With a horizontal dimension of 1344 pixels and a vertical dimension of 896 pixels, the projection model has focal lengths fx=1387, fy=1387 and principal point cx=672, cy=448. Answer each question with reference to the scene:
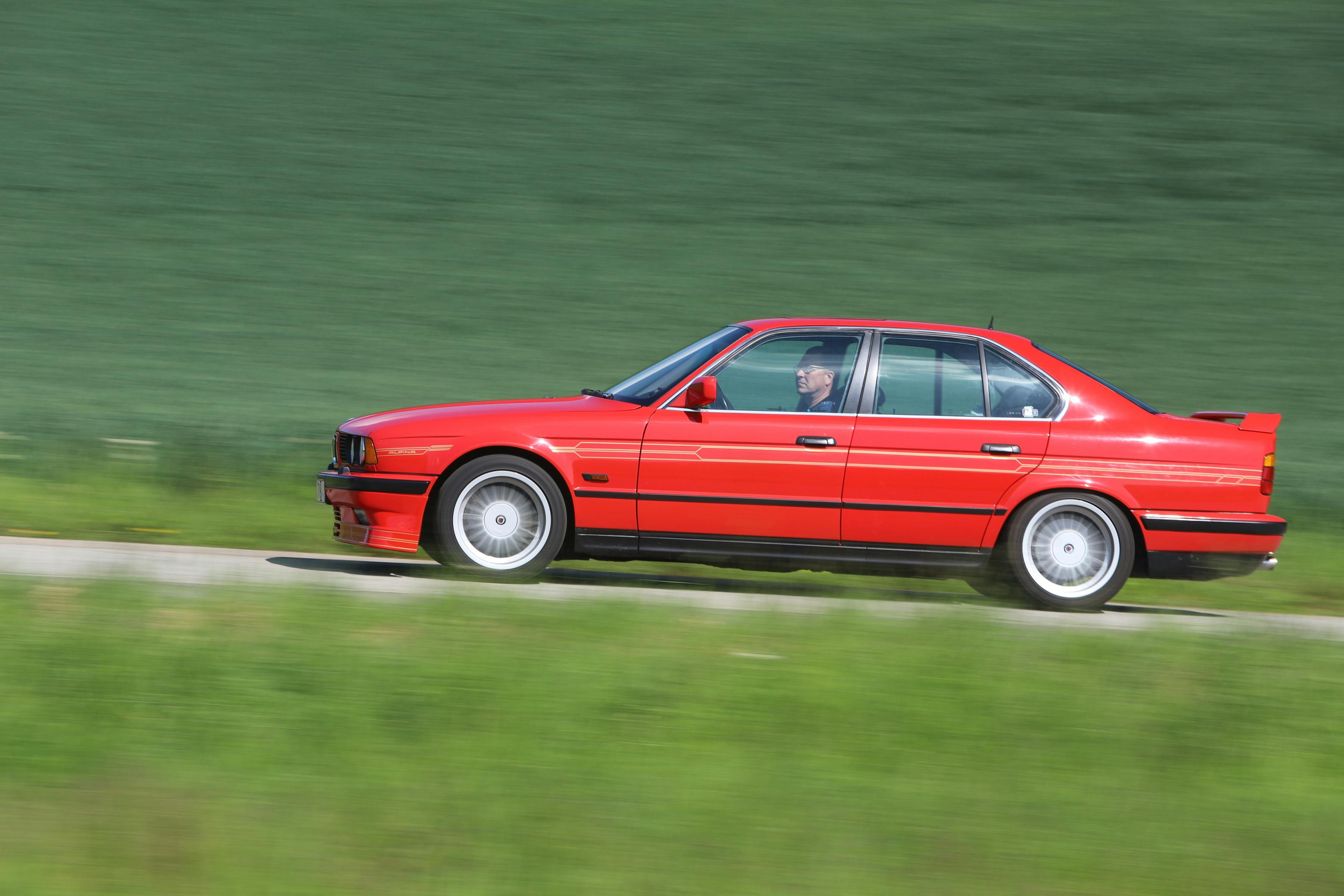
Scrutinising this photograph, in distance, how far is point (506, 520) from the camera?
24.4 ft

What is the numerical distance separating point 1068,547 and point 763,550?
1672 millimetres

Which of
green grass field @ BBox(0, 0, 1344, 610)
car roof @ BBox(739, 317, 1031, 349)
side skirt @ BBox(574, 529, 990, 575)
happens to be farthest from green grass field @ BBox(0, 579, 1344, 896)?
green grass field @ BBox(0, 0, 1344, 610)

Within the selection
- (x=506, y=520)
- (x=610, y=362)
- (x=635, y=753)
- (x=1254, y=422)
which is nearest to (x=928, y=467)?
(x=1254, y=422)

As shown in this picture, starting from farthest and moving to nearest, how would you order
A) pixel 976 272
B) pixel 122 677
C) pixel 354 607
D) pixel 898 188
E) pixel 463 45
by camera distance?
pixel 463 45, pixel 898 188, pixel 976 272, pixel 354 607, pixel 122 677

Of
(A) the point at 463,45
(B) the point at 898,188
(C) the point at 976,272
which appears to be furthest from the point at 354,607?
(A) the point at 463,45

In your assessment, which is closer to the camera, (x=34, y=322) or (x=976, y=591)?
(x=976, y=591)

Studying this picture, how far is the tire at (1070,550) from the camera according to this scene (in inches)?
292

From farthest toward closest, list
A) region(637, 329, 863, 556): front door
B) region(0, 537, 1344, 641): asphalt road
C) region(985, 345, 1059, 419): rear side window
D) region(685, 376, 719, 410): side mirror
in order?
1. region(985, 345, 1059, 419): rear side window
2. region(637, 329, 863, 556): front door
3. region(685, 376, 719, 410): side mirror
4. region(0, 537, 1344, 641): asphalt road

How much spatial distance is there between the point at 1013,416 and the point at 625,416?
2.10 metres

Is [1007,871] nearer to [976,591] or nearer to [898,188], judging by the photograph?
[976,591]

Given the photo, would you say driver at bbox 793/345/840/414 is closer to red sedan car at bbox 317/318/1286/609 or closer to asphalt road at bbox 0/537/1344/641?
red sedan car at bbox 317/318/1286/609

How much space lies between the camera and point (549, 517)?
7.38m

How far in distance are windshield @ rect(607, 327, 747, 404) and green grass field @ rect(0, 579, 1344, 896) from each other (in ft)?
6.76

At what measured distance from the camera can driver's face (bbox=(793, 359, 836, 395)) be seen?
750 centimetres
